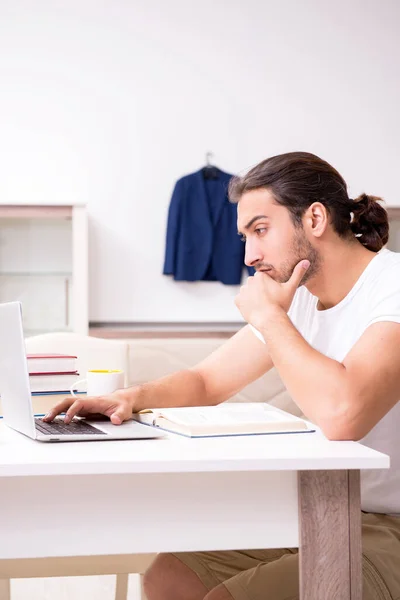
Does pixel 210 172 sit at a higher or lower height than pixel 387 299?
higher

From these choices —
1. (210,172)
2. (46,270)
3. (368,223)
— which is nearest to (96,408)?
(368,223)

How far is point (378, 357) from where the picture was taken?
4.47 ft

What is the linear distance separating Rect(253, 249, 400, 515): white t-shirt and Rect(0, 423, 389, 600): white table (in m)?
0.36

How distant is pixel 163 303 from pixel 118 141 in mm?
1023

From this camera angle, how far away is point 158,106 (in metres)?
4.83

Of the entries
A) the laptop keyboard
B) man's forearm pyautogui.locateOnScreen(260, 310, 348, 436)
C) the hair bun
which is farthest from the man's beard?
the laptop keyboard

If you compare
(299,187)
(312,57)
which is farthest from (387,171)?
(299,187)

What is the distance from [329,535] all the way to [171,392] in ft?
2.21

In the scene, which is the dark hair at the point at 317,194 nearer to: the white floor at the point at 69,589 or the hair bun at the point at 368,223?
the hair bun at the point at 368,223

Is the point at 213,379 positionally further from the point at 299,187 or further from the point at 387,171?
the point at 387,171

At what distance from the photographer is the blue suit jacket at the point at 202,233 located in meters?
4.74

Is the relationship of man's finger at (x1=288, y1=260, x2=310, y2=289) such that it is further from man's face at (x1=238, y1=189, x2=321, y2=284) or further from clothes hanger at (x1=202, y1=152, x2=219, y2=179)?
clothes hanger at (x1=202, y1=152, x2=219, y2=179)

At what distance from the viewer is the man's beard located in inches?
67.7

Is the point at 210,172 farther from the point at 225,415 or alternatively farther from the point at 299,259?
the point at 225,415
